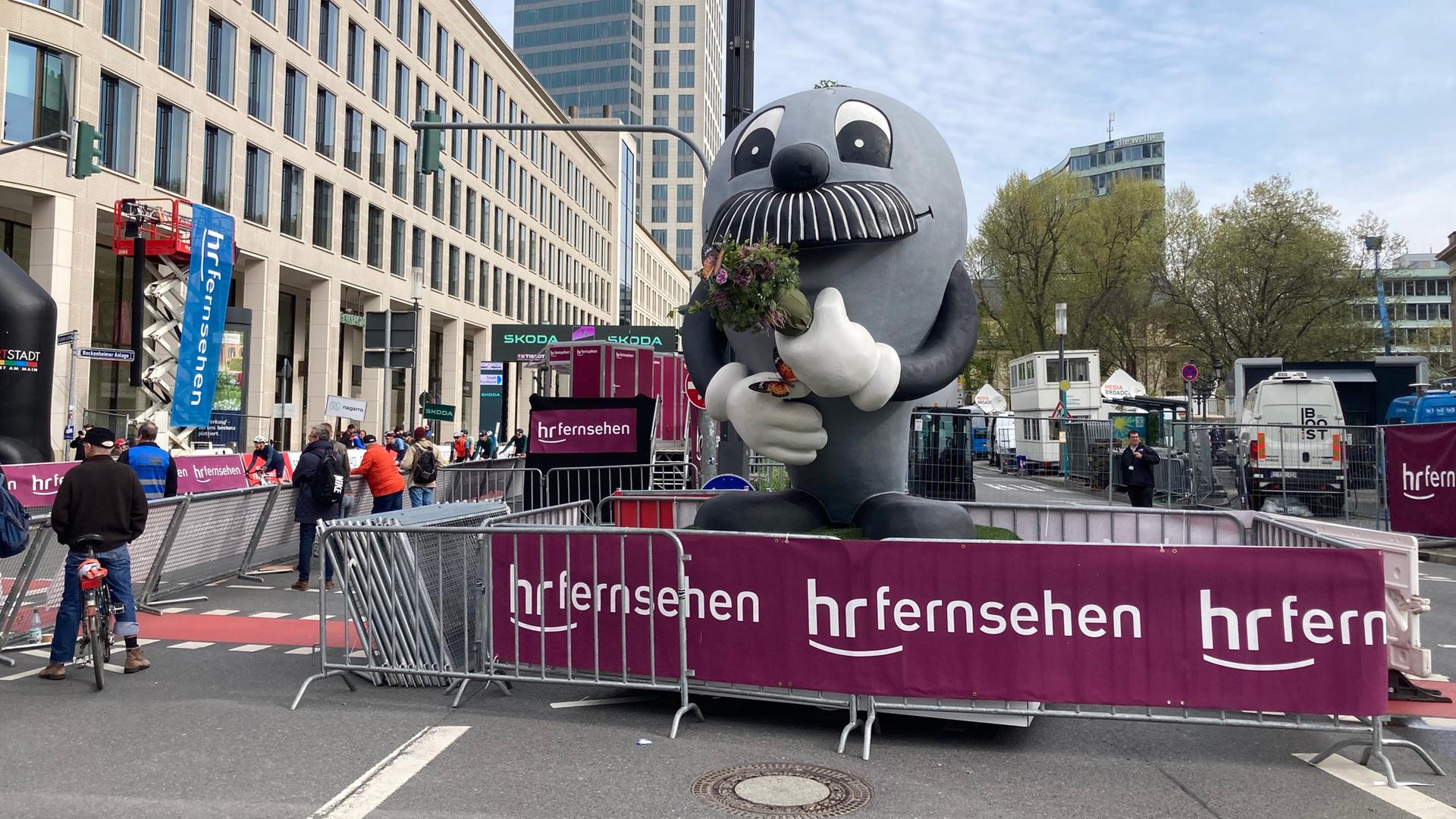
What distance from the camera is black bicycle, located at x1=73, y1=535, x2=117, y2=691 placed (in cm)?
631

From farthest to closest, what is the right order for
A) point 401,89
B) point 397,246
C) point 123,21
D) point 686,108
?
point 686,108 → point 401,89 → point 397,246 → point 123,21

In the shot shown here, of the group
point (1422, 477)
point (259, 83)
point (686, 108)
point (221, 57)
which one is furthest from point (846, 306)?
point (686, 108)

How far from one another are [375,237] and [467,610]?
1458 inches

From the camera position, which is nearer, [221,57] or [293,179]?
[221,57]

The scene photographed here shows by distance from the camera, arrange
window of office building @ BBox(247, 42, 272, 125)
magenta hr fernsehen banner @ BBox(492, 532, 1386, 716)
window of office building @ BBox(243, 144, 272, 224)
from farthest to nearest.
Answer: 1. window of office building @ BBox(247, 42, 272, 125)
2. window of office building @ BBox(243, 144, 272, 224)
3. magenta hr fernsehen banner @ BBox(492, 532, 1386, 716)

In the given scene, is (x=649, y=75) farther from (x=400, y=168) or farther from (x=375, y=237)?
(x=375, y=237)

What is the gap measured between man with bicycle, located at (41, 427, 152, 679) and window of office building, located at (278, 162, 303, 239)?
29.2 meters

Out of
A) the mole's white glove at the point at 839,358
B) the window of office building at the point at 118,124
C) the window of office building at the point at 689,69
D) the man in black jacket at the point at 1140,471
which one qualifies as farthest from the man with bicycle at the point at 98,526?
the window of office building at the point at 689,69

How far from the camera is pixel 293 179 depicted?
34.1 metres

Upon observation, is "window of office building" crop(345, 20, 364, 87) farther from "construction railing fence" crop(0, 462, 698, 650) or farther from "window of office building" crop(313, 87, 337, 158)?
"construction railing fence" crop(0, 462, 698, 650)

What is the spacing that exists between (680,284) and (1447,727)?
117530 millimetres

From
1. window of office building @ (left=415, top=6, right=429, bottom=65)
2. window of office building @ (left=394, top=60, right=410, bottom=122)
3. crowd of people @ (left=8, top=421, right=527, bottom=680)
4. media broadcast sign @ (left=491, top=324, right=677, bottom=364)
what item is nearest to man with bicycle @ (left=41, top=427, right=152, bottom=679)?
crowd of people @ (left=8, top=421, right=527, bottom=680)

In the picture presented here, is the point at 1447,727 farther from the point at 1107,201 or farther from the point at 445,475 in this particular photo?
the point at 1107,201

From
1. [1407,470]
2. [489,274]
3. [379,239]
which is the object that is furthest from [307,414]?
[1407,470]
